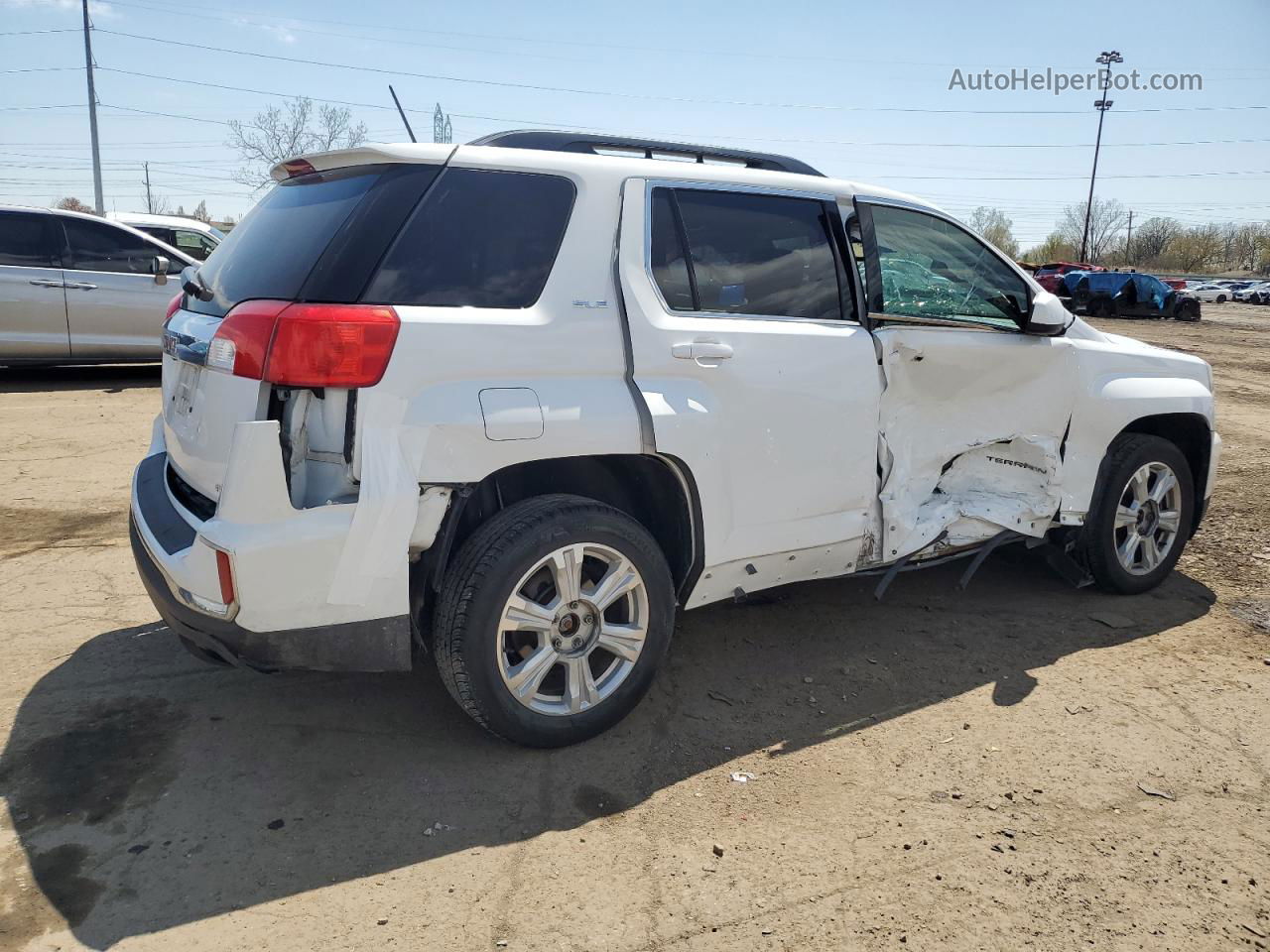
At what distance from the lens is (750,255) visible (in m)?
3.63

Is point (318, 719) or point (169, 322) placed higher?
point (169, 322)

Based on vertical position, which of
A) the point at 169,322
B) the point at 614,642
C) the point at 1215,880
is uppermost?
the point at 169,322

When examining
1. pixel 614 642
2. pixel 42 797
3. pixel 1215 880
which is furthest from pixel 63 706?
pixel 1215 880

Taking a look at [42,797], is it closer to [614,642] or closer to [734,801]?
[614,642]

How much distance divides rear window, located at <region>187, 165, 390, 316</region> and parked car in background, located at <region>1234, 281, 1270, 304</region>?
5804cm

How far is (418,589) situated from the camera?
3.07m

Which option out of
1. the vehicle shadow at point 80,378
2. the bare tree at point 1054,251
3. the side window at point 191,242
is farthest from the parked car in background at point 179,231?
the bare tree at point 1054,251

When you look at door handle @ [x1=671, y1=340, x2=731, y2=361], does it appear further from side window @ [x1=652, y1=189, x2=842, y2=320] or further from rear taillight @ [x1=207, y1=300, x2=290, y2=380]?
rear taillight @ [x1=207, y1=300, x2=290, y2=380]

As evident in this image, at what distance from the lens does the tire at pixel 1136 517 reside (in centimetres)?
469

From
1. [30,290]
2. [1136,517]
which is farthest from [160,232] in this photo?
[1136,517]

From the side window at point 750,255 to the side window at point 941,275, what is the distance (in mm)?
369

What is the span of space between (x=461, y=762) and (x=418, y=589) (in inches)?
24.8

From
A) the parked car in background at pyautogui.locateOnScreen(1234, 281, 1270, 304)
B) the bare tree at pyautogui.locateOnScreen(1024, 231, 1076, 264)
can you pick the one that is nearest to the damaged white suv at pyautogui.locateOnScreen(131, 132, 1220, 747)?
the parked car in background at pyautogui.locateOnScreen(1234, 281, 1270, 304)

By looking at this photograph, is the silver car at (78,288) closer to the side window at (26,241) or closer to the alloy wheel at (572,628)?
the side window at (26,241)
